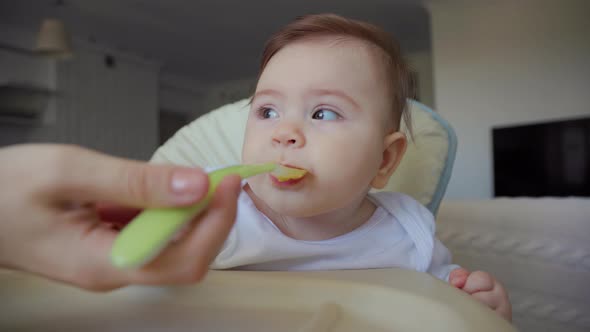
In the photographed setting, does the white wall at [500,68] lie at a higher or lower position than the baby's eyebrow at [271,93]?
higher

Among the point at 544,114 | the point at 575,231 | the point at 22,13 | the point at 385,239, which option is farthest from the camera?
the point at 22,13

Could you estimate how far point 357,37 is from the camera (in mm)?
709

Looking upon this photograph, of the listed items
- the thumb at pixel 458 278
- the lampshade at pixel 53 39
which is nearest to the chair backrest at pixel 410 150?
the thumb at pixel 458 278

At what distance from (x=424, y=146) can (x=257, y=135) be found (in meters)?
0.43

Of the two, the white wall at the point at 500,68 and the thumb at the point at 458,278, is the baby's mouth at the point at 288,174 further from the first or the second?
the white wall at the point at 500,68

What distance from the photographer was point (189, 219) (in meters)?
0.29

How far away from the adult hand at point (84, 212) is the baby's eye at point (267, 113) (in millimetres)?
352

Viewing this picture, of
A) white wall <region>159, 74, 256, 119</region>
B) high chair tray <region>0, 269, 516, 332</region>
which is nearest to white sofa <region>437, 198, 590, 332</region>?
high chair tray <region>0, 269, 516, 332</region>

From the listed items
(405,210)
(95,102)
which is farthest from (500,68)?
(95,102)

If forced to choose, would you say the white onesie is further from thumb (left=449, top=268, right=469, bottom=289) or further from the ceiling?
the ceiling

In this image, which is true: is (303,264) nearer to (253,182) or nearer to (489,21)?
(253,182)


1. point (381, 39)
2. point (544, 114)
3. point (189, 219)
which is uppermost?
point (544, 114)

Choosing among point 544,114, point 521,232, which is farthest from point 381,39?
point 544,114

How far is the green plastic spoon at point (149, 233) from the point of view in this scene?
25 cm
